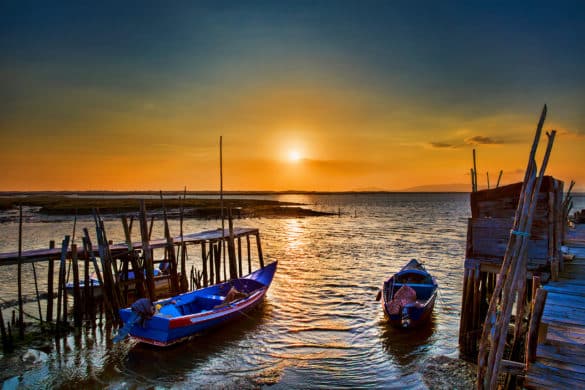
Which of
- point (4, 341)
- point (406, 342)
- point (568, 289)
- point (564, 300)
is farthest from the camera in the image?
point (406, 342)

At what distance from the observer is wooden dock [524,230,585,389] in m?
5.38

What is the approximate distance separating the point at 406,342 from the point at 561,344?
26.3ft

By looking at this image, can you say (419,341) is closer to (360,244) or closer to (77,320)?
(77,320)

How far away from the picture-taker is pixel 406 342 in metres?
13.7

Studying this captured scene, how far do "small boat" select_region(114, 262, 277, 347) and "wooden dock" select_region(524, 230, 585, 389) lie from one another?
10289 millimetres

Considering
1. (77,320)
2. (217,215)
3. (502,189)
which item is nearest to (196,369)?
(77,320)

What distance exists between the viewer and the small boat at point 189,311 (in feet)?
41.1

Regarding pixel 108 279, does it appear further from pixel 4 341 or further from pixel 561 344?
pixel 561 344

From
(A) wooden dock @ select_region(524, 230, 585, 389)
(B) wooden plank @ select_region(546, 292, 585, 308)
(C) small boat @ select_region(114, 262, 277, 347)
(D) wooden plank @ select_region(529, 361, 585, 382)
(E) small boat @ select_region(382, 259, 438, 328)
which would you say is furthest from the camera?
(E) small boat @ select_region(382, 259, 438, 328)

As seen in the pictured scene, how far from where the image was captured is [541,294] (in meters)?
5.88

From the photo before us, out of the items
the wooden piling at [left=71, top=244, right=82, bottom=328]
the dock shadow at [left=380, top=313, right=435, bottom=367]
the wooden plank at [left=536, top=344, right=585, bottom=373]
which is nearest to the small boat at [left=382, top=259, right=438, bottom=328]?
the dock shadow at [left=380, top=313, right=435, bottom=367]

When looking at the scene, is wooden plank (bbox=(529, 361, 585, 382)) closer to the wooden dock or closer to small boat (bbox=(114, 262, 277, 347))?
the wooden dock

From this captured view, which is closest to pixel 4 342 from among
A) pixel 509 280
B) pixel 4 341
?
pixel 4 341

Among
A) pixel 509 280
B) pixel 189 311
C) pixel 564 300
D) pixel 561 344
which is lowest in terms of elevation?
pixel 189 311
